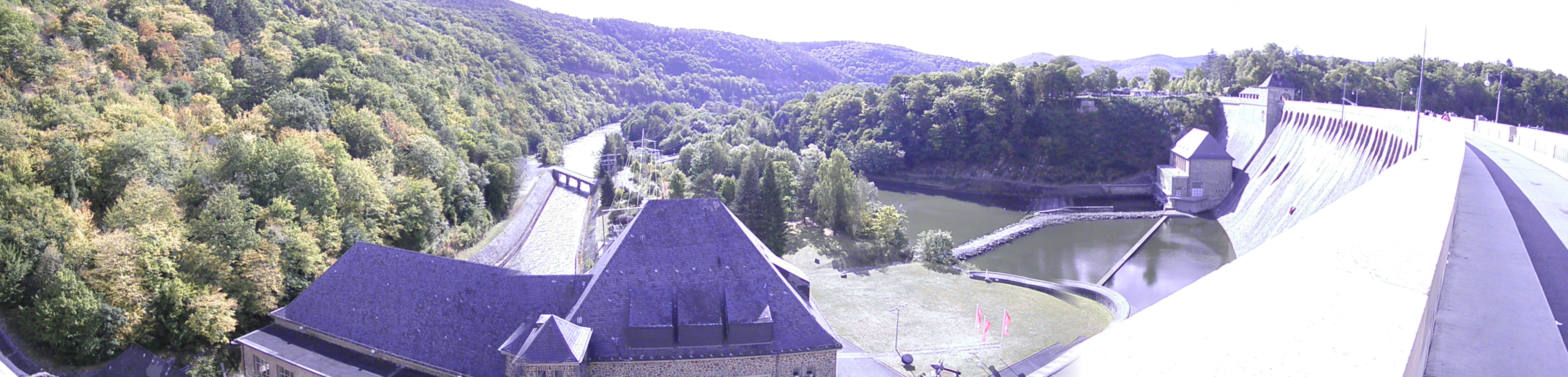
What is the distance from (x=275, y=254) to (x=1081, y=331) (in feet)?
87.6

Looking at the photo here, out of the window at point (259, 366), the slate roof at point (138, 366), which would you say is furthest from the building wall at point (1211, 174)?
the slate roof at point (138, 366)

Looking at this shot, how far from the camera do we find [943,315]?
95.8 feet

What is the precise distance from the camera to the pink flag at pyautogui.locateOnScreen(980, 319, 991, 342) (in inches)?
1008

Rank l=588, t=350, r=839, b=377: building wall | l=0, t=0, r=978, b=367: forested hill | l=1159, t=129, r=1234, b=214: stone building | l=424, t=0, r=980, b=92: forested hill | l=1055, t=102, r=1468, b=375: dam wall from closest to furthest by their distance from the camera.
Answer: l=1055, t=102, r=1468, b=375: dam wall → l=588, t=350, r=839, b=377: building wall → l=0, t=0, r=978, b=367: forested hill → l=1159, t=129, r=1234, b=214: stone building → l=424, t=0, r=980, b=92: forested hill

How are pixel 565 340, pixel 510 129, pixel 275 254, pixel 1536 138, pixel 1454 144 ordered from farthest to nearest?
pixel 510 129
pixel 275 254
pixel 1536 138
pixel 1454 144
pixel 565 340

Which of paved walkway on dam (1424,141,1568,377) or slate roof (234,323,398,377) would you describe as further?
slate roof (234,323,398,377)

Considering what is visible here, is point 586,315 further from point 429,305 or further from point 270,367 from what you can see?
point 270,367

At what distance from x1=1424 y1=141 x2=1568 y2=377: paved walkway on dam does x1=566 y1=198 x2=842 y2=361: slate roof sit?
12.7m

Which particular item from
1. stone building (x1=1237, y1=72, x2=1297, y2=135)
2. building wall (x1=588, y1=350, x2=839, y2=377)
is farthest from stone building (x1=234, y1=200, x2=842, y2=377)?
stone building (x1=1237, y1=72, x2=1297, y2=135)

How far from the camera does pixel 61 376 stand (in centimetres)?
2058

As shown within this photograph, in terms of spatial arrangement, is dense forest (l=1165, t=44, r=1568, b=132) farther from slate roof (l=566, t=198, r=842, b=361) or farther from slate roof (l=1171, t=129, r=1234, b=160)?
slate roof (l=566, t=198, r=842, b=361)

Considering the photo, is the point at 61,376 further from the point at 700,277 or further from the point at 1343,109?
the point at 1343,109

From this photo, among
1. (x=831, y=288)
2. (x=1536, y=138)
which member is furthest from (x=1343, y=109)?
(x=831, y=288)

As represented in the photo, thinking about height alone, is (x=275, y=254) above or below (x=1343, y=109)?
below
